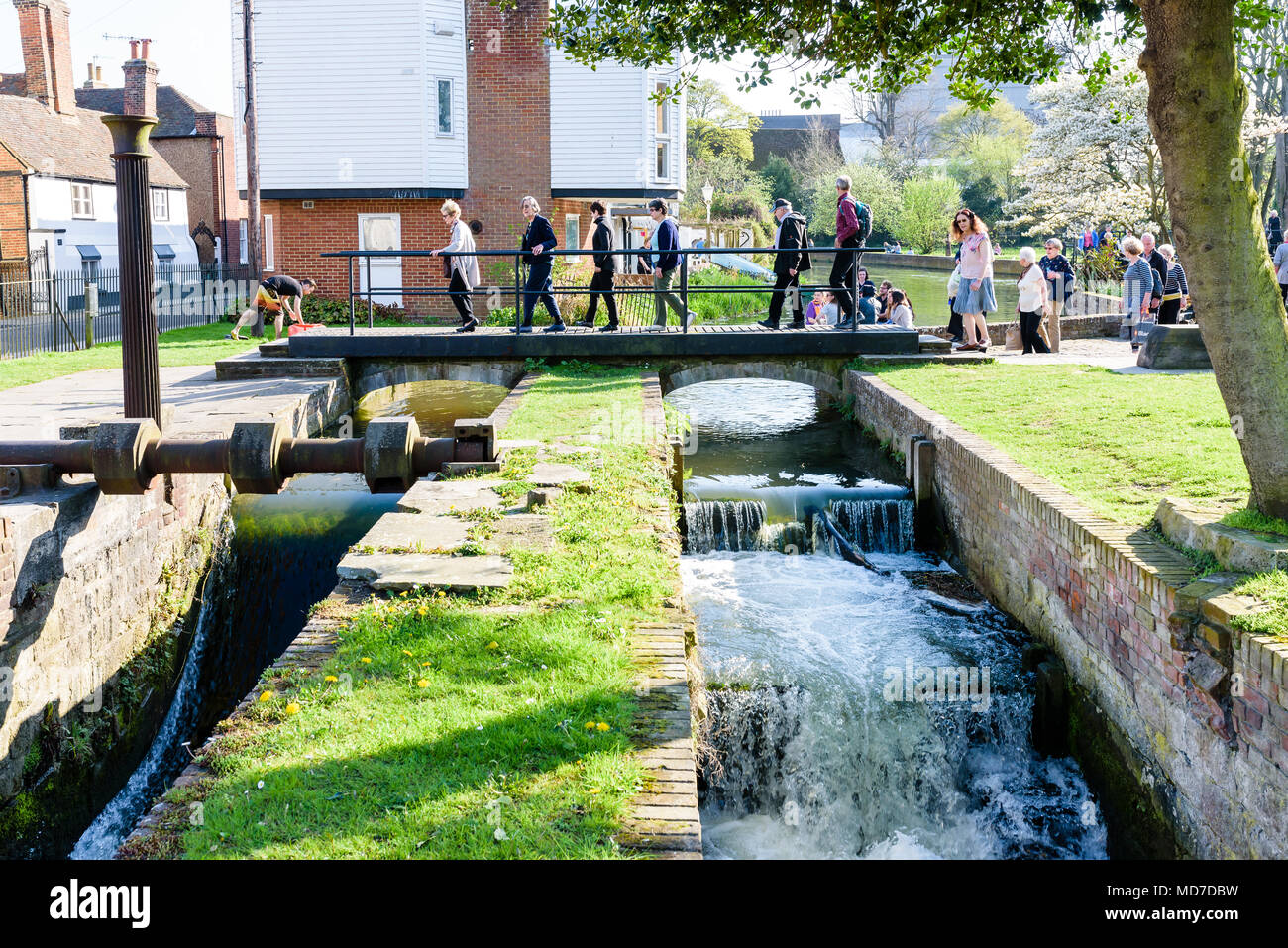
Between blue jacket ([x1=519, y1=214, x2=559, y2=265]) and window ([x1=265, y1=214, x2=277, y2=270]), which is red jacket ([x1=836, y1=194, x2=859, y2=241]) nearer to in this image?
blue jacket ([x1=519, y1=214, x2=559, y2=265])

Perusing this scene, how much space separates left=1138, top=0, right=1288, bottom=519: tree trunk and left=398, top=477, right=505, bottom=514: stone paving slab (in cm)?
435

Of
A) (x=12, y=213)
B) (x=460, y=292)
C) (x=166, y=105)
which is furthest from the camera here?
(x=166, y=105)

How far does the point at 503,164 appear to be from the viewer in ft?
84.7

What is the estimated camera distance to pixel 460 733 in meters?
4.42

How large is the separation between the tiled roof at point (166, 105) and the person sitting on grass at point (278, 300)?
28.3 meters

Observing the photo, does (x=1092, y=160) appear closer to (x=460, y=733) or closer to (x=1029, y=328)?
(x=1029, y=328)

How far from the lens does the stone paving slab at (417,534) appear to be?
21.9 ft

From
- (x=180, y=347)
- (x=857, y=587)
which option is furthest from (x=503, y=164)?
(x=857, y=587)

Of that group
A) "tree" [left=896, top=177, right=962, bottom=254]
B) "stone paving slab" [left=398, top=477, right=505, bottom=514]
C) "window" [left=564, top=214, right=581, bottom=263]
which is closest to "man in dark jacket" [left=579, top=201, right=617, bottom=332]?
"stone paving slab" [left=398, top=477, right=505, bottom=514]

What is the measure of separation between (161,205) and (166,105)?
789 cm

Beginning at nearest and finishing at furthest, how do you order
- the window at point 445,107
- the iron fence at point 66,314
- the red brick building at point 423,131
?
the iron fence at point 66,314, the red brick building at point 423,131, the window at point 445,107

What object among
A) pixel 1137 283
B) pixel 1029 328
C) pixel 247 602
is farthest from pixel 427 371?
pixel 1137 283

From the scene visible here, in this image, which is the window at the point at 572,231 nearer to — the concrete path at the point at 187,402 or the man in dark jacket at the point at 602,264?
the man in dark jacket at the point at 602,264


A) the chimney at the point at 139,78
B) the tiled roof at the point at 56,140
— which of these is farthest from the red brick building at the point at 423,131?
the chimney at the point at 139,78
